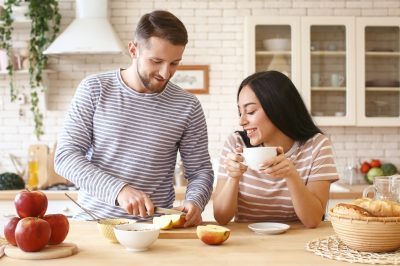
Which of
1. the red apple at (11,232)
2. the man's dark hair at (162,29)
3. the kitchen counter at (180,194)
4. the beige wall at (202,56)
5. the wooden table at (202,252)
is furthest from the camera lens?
the beige wall at (202,56)

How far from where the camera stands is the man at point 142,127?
2217 millimetres

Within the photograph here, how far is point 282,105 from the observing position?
2322 millimetres

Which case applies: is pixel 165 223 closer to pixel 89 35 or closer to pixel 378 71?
pixel 89 35

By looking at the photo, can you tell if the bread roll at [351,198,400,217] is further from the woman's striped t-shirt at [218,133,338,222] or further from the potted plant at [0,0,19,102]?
the potted plant at [0,0,19,102]

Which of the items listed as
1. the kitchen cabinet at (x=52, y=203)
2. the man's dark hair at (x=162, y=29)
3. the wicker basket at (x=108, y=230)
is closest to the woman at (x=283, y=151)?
the man's dark hair at (x=162, y=29)

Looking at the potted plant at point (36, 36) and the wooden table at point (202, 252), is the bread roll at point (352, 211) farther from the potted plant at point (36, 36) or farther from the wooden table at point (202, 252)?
the potted plant at point (36, 36)

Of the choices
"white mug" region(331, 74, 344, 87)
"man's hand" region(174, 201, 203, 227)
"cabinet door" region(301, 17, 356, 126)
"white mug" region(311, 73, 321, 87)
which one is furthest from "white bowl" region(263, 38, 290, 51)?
"man's hand" region(174, 201, 203, 227)

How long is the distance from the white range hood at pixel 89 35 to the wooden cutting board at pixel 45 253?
288cm

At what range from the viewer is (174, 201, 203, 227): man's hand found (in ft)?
6.90

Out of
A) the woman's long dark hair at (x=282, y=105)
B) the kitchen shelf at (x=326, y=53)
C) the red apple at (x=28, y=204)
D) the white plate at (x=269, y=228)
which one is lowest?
the white plate at (x=269, y=228)

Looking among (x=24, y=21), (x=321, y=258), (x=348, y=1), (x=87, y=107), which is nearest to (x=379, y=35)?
(x=348, y=1)

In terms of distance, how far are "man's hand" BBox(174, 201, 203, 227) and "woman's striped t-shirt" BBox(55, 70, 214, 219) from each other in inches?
4.0

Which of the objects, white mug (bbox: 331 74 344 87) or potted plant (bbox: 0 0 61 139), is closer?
potted plant (bbox: 0 0 61 139)

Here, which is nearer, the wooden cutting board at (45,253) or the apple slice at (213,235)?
the wooden cutting board at (45,253)
